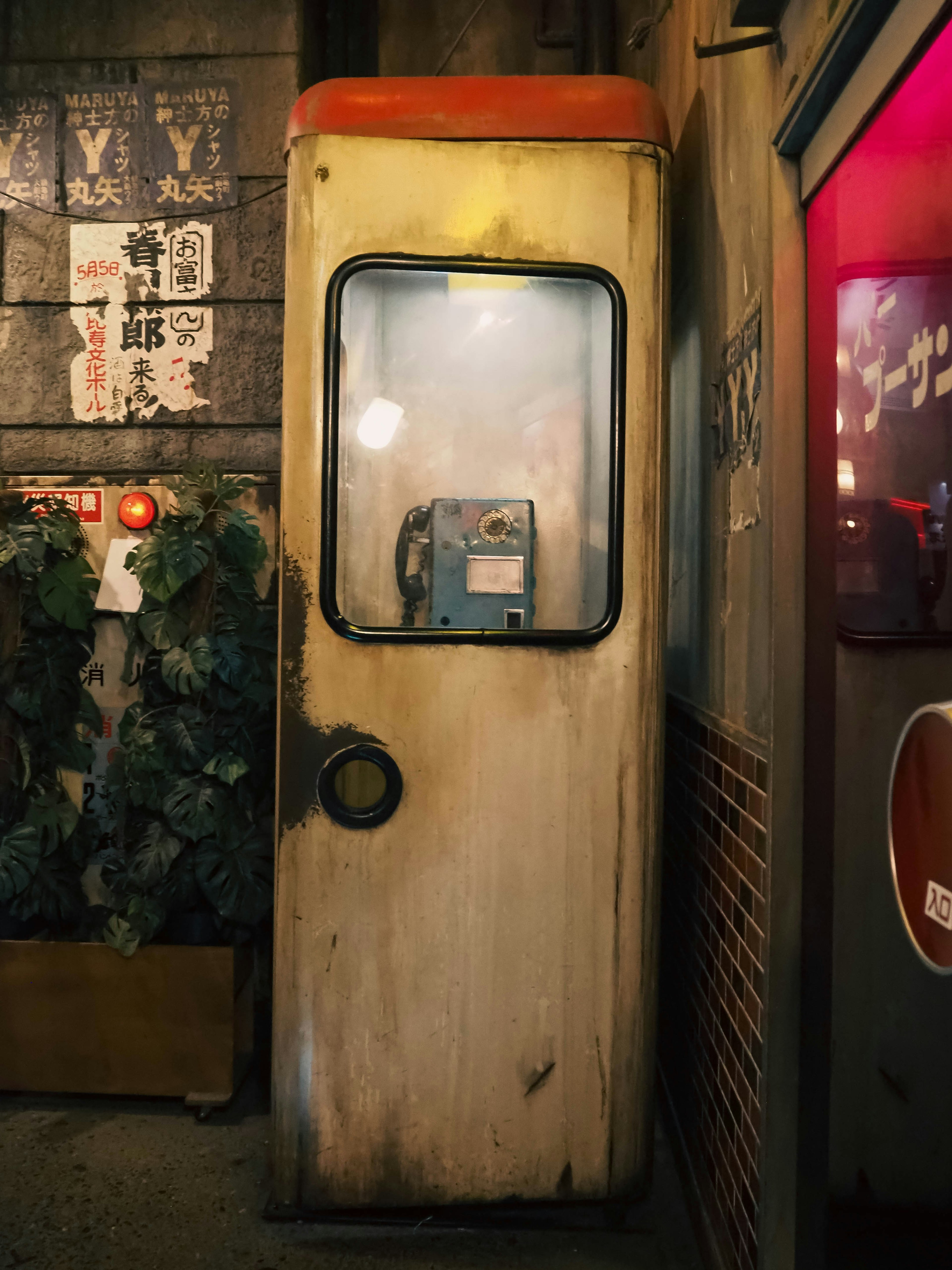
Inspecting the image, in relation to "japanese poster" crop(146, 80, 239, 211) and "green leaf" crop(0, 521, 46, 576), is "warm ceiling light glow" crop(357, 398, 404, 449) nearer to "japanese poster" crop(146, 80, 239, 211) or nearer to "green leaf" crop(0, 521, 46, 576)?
"green leaf" crop(0, 521, 46, 576)

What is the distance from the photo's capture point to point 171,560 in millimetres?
2486

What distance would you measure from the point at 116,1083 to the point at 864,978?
211 centimetres

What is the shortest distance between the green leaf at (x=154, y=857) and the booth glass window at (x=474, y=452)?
965 millimetres

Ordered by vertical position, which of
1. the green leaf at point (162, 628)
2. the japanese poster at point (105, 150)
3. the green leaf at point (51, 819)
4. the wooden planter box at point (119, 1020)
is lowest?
the wooden planter box at point (119, 1020)

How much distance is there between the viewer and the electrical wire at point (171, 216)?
9.97 ft

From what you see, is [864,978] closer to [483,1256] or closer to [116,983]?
[483,1256]

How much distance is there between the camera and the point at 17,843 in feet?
8.34

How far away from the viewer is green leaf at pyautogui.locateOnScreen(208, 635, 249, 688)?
2.51 metres

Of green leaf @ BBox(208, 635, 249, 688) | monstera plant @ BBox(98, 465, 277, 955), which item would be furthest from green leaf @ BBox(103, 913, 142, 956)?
green leaf @ BBox(208, 635, 249, 688)

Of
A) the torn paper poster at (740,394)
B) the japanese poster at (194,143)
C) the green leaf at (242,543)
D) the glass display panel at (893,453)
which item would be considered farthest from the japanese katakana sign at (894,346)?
the japanese poster at (194,143)

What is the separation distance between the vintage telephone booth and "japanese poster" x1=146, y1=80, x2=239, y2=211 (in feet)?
4.14

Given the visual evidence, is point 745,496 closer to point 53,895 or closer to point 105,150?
point 53,895

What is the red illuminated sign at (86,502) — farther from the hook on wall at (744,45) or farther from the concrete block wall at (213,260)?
the hook on wall at (744,45)

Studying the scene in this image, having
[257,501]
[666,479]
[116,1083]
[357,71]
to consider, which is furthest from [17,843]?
[357,71]
